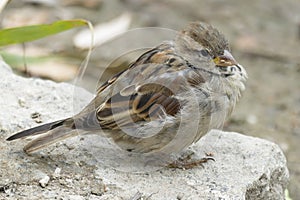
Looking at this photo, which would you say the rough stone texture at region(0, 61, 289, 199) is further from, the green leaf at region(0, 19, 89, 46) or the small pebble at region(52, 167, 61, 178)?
the green leaf at region(0, 19, 89, 46)

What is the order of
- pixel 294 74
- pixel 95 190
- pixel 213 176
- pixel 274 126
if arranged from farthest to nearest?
pixel 294 74 → pixel 274 126 → pixel 213 176 → pixel 95 190

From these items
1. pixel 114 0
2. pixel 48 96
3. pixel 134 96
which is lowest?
pixel 114 0

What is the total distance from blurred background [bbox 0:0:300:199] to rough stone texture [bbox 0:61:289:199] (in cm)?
95

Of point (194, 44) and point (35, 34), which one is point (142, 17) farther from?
point (194, 44)

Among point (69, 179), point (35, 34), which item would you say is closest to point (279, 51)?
point (35, 34)

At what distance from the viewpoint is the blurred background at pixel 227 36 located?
576cm

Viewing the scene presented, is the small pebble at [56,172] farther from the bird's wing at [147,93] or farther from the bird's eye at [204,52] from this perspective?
the bird's eye at [204,52]

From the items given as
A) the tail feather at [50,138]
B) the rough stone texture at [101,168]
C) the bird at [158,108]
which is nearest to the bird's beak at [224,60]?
the bird at [158,108]

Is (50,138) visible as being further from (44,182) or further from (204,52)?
(204,52)

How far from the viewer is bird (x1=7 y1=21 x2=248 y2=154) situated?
363 cm

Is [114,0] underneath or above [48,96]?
underneath

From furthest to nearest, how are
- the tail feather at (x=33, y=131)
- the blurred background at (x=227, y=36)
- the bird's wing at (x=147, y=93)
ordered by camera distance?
the blurred background at (x=227, y=36) → the bird's wing at (x=147, y=93) → the tail feather at (x=33, y=131)

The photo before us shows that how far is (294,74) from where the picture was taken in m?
6.61

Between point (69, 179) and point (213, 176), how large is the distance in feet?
2.49
